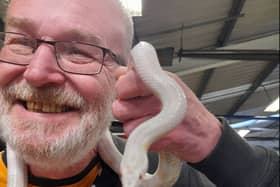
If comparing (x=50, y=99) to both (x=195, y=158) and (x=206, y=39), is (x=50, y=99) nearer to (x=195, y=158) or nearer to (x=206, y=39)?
(x=195, y=158)

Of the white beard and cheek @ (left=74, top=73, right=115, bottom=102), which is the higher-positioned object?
cheek @ (left=74, top=73, right=115, bottom=102)

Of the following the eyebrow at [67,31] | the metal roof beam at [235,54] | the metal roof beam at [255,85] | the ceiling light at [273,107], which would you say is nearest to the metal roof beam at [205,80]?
the metal roof beam at [255,85]

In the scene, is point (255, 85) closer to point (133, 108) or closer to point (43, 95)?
point (43, 95)

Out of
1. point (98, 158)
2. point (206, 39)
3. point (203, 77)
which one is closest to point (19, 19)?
point (98, 158)

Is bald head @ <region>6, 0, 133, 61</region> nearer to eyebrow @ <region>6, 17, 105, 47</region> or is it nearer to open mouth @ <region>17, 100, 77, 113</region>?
eyebrow @ <region>6, 17, 105, 47</region>

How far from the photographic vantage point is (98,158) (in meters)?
1.25

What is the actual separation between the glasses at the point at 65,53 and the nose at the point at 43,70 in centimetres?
2

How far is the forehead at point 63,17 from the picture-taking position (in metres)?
1.12

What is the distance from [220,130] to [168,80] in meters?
0.15

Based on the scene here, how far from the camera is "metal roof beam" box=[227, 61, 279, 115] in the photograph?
6391mm

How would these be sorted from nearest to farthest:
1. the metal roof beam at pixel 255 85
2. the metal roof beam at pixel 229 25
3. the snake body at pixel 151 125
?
the snake body at pixel 151 125 → the metal roof beam at pixel 229 25 → the metal roof beam at pixel 255 85

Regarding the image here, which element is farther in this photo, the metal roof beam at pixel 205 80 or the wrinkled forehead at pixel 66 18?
the metal roof beam at pixel 205 80

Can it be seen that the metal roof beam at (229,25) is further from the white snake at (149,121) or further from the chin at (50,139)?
the white snake at (149,121)

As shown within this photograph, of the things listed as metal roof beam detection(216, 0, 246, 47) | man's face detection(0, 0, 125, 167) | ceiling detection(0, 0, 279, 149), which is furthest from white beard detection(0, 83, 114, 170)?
metal roof beam detection(216, 0, 246, 47)
